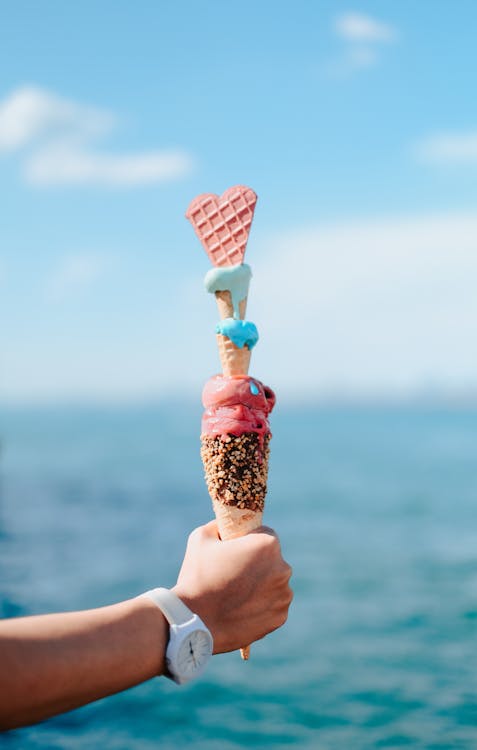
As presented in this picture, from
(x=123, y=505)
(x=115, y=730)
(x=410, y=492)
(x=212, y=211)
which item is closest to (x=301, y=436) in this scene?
(x=410, y=492)

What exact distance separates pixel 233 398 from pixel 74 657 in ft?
3.02

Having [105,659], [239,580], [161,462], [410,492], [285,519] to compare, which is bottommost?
[105,659]

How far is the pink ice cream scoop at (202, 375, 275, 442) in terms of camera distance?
2527 millimetres

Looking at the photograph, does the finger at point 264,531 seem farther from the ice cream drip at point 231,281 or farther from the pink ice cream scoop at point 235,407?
the ice cream drip at point 231,281

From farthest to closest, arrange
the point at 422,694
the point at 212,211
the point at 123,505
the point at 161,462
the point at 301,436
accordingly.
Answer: the point at 301,436 < the point at 161,462 < the point at 123,505 < the point at 422,694 < the point at 212,211

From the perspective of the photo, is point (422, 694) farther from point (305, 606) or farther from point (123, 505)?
point (123, 505)

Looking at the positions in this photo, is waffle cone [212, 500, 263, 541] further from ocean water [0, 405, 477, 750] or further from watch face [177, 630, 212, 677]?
ocean water [0, 405, 477, 750]

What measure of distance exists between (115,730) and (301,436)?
51837mm

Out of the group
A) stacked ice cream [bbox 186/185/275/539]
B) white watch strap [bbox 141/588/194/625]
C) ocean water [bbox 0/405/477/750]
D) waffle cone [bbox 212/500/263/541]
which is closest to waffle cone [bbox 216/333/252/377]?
stacked ice cream [bbox 186/185/275/539]

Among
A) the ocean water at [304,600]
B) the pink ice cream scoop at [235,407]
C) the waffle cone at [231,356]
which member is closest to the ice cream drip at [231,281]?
the waffle cone at [231,356]

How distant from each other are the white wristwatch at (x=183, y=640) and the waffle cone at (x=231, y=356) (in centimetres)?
77

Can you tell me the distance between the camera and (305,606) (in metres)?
12.7

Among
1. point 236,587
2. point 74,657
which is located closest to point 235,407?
point 236,587

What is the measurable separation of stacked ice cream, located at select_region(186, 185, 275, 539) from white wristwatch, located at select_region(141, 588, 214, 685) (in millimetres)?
482
